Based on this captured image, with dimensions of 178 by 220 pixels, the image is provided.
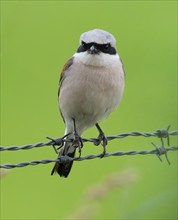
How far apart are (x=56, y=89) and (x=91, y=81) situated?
216 centimetres

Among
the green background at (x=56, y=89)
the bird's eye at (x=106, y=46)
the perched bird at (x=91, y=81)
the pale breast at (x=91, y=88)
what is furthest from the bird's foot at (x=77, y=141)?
the bird's eye at (x=106, y=46)

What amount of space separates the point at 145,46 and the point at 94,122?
2.48 metres

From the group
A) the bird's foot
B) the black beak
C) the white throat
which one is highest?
the black beak

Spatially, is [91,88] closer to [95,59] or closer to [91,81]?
[91,81]

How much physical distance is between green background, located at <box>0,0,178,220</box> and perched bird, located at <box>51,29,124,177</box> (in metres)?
0.31

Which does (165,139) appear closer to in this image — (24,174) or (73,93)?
(73,93)

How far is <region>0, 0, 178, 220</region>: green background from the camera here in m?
4.50

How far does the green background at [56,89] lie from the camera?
450 cm

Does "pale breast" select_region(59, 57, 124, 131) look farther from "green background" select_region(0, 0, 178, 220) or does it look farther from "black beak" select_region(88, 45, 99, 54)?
"green background" select_region(0, 0, 178, 220)

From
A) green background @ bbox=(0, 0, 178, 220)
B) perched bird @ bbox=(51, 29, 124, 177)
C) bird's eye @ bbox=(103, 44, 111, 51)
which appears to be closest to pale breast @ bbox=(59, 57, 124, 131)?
perched bird @ bbox=(51, 29, 124, 177)

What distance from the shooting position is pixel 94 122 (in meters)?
4.75

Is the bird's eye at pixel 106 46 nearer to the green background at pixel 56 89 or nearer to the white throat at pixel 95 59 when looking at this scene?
the white throat at pixel 95 59

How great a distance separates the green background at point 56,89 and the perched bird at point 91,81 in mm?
306

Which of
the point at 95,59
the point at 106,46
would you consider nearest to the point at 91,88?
the point at 95,59
